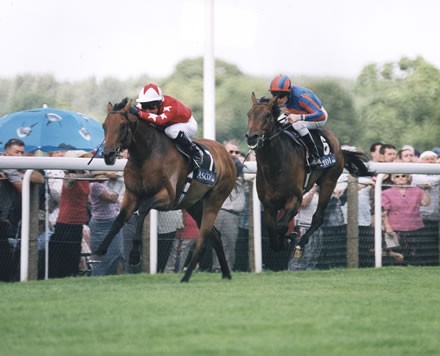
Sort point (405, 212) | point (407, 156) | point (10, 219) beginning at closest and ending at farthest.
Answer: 1. point (10, 219)
2. point (405, 212)
3. point (407, 156)

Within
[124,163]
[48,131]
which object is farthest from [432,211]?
[48,131]

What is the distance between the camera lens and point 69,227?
34.8 ft

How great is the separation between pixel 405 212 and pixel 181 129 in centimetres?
384

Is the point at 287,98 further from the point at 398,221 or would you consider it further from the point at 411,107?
the point at 411,107

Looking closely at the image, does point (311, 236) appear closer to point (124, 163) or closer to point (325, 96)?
point (124, 163)

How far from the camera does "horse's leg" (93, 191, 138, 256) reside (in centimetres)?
938

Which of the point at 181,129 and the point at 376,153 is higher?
the point at 181,129

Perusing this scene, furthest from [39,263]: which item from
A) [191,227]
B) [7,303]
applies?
[7,303]

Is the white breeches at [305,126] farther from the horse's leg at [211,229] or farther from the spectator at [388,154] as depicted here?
the spectator at [388,154]

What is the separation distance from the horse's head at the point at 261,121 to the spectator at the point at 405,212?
8.63 feet

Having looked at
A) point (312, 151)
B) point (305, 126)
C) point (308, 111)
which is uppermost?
point (308, 111)

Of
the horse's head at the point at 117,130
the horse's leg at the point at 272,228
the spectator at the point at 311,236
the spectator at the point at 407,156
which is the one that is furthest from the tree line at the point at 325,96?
the horse's head at the point at 117,130

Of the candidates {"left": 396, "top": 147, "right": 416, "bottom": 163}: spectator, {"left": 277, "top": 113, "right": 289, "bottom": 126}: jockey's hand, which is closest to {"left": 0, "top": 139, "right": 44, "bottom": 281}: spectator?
{"left": 277, "top": 113, "right": 289, "bottom": 126}: jockey's hand

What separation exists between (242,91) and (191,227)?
68.1ft
